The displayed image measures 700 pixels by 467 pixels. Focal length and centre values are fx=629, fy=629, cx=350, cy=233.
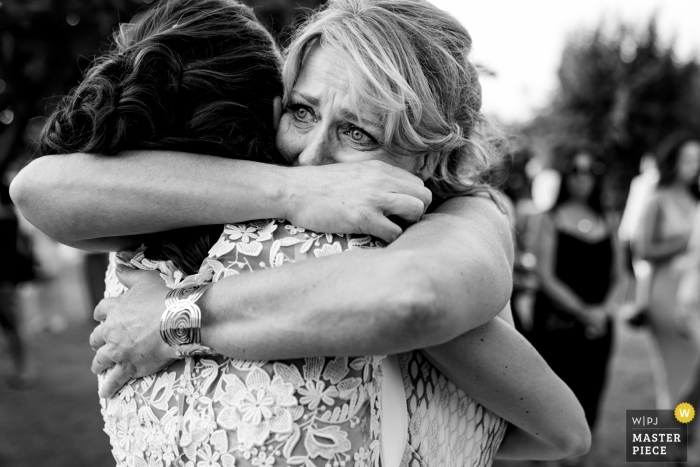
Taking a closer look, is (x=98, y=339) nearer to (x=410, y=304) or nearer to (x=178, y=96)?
(x=178, y=96)

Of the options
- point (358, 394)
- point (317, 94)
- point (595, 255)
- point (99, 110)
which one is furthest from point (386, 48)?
point (595, 255)

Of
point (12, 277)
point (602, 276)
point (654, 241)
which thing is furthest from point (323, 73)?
point (12, 277)

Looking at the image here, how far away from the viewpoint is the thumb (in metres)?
1.58

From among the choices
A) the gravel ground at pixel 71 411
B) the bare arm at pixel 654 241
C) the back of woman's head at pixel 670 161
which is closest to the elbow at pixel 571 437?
the gravel ground at pixel 71 411

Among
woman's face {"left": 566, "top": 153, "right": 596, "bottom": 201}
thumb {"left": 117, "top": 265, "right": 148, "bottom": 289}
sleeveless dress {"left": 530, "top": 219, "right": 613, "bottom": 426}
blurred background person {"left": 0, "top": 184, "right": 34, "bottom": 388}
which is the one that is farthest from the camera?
blurred background person {"left": 0, "top": 184, "right": 34, "bottom": 388}

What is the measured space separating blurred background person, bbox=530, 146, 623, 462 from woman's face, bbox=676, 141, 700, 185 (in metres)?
0.79

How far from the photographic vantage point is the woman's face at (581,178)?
19.1ft

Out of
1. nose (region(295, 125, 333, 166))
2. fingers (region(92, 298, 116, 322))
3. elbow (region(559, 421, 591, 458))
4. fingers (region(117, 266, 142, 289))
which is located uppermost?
nose (region(295, 125, 333, 166))

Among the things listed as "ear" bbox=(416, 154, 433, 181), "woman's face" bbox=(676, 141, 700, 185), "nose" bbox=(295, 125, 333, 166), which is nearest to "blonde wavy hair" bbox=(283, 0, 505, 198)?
"ear" bbox=(416, 154, 433, 181)

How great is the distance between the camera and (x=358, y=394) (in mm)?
1303

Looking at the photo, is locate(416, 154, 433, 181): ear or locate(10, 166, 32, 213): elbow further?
locate(416, 154, 433, 181): ear

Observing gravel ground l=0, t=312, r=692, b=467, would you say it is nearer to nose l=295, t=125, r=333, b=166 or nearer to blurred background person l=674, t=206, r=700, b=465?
blurred background person l=674, t=206, r=700, b=465

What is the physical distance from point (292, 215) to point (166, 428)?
1.75 feet

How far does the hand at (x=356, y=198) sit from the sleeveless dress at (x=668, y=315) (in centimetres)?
517
